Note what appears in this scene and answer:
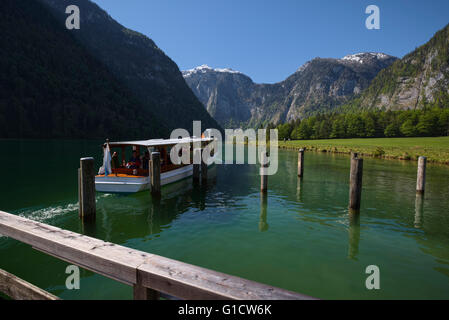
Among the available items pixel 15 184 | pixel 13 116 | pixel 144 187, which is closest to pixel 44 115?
pixel 13 116

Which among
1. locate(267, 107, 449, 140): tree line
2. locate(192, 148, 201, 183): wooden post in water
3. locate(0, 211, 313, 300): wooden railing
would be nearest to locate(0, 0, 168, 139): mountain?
locate(267, 107, 449, 140): tree line

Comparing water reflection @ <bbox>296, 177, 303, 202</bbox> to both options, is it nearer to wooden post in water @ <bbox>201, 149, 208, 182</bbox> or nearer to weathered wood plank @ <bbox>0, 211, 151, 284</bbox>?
wooden post in water @ <bbox>201, 149, 208, 182</bbox>

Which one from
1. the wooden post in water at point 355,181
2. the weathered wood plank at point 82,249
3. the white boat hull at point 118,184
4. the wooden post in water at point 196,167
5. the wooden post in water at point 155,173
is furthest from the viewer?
the wooden post in water at point 196,167

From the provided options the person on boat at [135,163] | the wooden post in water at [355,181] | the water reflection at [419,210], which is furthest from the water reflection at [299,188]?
the person on boat at [135,163]

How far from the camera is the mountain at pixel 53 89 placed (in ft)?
302

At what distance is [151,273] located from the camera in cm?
266

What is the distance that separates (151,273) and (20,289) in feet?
8.94

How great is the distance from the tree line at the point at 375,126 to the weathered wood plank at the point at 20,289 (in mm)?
113284

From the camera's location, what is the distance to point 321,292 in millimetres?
7293

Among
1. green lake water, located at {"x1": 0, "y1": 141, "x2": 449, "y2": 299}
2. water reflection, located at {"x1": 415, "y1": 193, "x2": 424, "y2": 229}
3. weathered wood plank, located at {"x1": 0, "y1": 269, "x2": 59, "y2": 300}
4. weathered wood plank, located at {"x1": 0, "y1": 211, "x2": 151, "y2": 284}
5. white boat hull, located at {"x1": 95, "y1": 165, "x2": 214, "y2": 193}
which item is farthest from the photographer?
white boat hull, located at {"x1": 95, "y1": 165, "x2": 214, "y2": 193}

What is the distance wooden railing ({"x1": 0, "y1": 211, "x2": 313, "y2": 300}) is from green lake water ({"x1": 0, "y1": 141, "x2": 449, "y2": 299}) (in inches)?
178

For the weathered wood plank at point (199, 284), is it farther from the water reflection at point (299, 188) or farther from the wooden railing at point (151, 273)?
the water reflection at point (299, 188)

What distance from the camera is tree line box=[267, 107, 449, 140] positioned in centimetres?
9050

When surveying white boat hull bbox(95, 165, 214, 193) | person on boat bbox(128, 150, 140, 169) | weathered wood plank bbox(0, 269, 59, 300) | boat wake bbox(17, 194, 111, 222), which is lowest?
boat wake bbox(17, 194, 111, 222)
